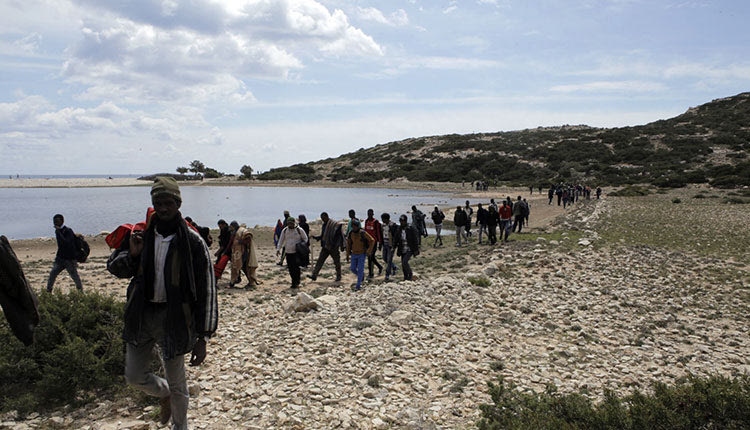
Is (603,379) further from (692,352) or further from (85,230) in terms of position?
(85,230)

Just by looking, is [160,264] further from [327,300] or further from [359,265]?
[359,265]

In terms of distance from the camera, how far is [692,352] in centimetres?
741

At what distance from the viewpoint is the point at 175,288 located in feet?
12.2

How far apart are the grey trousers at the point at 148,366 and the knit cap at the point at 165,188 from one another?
2.96 feet

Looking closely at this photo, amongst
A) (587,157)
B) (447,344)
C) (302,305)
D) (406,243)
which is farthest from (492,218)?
(587,157)

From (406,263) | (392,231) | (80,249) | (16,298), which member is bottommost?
(406,263)

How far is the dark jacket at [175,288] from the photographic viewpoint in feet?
12.3

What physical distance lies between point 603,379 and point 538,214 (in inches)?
1219

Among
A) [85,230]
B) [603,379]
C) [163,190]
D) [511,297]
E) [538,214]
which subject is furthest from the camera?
[538,214]

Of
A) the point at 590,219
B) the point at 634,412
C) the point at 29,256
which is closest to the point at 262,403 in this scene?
the point at 634,412

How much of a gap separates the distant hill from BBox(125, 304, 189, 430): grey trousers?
57.7 metres

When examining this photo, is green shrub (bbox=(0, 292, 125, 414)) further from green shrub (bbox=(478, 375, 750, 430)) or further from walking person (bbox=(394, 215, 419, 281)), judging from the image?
walking person (bbox=(394, 215, 419, 281))

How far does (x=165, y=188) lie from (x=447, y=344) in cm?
480

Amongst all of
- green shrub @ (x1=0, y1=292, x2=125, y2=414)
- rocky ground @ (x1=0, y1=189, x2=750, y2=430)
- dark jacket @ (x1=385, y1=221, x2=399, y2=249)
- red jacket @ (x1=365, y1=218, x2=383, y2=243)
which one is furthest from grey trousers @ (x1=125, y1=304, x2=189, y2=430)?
red jacket @ (x1=365, y1=218, x2=383, y2=243)
